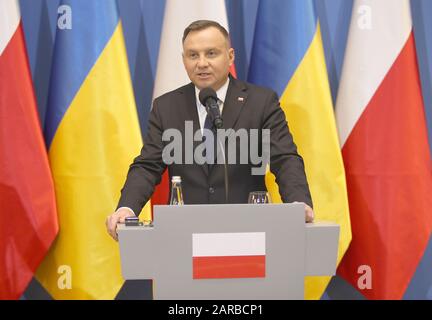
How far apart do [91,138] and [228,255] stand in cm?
175

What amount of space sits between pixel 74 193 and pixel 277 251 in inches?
71.3

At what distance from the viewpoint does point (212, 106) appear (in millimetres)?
2012

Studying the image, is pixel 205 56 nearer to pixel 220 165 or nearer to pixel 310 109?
pixel 220 165

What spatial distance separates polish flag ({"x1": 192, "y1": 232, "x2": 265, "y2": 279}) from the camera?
173 cm

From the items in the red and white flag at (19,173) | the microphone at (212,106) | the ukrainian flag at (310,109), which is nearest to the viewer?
the microphone at (212,106)

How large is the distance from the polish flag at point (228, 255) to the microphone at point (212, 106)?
1.23 ft

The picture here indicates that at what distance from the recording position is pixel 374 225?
3.45 m

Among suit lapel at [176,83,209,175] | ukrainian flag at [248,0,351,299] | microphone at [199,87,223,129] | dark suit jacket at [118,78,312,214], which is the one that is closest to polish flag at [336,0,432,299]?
ukrainian flag at [248,0,351,299]

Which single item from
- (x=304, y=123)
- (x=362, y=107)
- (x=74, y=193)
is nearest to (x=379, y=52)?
(x=362, y=107)

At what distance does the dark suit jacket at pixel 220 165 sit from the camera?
8.20 feet

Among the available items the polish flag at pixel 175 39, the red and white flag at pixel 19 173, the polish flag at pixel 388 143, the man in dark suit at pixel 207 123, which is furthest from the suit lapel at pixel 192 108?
the polish flag at pixel 388 143

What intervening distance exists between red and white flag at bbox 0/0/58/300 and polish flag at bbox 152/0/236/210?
23.4 inches

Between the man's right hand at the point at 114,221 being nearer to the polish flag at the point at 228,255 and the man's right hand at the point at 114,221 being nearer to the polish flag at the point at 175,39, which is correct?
the polish flag at the point at 228,255

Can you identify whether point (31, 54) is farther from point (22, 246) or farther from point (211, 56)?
point (211, 56)
